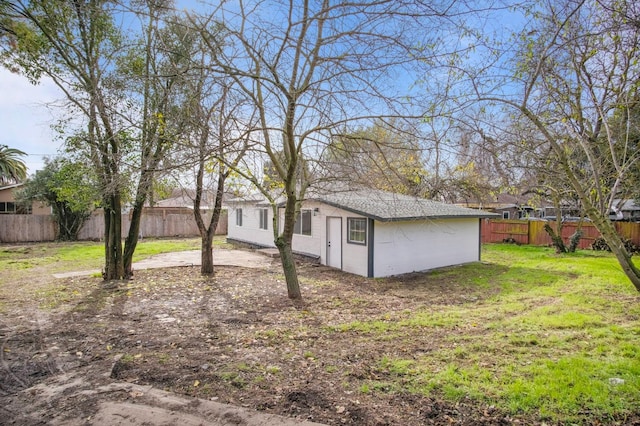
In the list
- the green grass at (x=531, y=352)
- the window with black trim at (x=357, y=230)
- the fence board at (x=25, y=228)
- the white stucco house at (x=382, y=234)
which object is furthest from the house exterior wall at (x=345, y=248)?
the fence board at (x=25, y=228)

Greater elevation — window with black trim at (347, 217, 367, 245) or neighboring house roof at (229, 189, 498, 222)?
neighboring house roof at (229, 189, 498, 222)

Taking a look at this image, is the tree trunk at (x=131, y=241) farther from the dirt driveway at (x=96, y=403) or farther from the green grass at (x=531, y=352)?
the green grass at (x=531, y=352)

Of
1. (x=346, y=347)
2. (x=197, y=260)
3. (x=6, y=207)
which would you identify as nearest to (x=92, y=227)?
(x=6, y=207)

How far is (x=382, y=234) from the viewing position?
1046 cm

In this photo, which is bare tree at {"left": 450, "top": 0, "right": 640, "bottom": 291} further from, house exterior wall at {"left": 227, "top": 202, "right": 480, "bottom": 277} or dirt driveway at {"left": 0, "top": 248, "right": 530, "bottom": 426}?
house exterior wall at {"left": 227, "top": 202, "right": 480, "bottom": 277}

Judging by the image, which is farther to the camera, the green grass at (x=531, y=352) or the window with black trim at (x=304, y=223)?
the window with black trim at (x=304, y=223)

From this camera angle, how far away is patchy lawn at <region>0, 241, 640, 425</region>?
3.21 meters

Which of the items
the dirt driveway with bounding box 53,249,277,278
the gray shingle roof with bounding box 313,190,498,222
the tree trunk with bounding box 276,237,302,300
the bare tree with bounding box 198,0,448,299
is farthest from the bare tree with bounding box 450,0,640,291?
the dirt driveway with bounding box 53,249,277,278

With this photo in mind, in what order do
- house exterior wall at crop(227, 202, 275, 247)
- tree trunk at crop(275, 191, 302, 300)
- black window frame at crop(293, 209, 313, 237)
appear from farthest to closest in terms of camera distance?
house exterior wall at crop(227, 202, 275, 247), black window frame at crop(293, 209, 313, 237), tree trunk at crop(275, 191, 302, 300)

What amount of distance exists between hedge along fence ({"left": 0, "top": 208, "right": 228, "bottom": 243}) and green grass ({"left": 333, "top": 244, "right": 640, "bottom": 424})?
11634 mm

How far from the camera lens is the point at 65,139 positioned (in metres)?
7.53

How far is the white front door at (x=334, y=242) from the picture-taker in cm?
1160

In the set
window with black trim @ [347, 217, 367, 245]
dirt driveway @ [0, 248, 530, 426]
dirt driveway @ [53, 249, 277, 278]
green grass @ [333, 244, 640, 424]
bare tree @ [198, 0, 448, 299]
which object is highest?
bare tree @ [198, 0, 448, 299]

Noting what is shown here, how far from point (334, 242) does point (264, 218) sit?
17.9 ft
